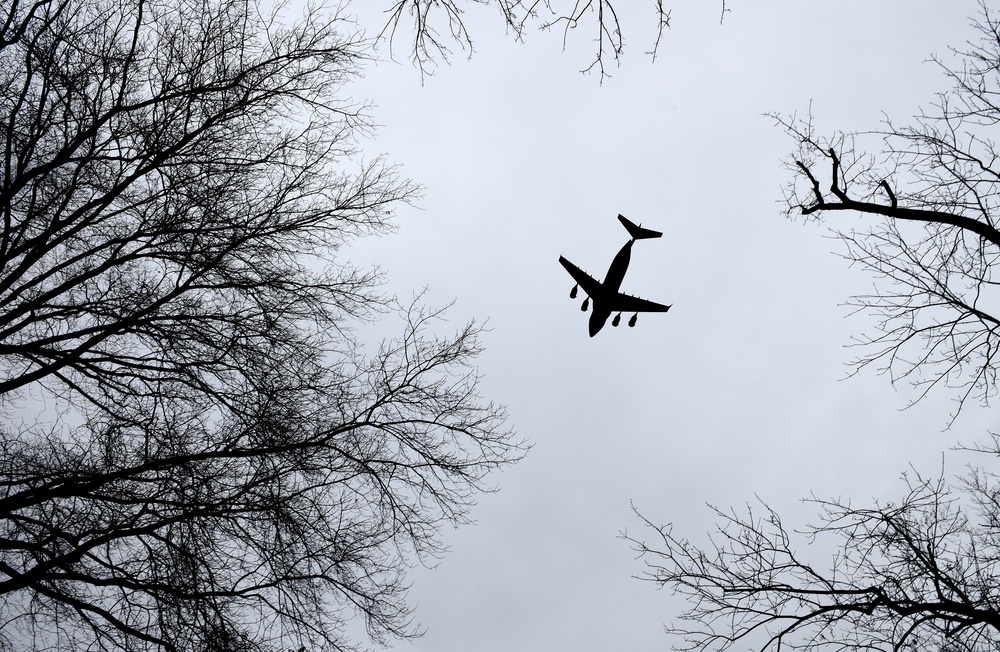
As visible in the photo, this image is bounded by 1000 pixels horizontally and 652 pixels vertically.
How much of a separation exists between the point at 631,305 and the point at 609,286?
85cm

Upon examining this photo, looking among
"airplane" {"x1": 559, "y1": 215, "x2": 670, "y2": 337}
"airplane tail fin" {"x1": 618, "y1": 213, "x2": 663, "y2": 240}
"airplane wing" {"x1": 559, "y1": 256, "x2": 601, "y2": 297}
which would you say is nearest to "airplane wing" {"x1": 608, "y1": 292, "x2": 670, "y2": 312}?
"airplane" {"x1": 559, "y1": 215, "x2": 670, "y2": 337}

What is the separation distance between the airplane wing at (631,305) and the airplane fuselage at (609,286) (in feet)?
0.58

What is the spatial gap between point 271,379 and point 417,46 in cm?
402

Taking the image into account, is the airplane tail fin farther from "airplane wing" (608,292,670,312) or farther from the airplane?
"airplane wing" (608,292,670,312)

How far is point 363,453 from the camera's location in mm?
7590

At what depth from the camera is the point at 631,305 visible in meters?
21.0

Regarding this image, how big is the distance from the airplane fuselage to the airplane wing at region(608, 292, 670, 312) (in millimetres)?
178

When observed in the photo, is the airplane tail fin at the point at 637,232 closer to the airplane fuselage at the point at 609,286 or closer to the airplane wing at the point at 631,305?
the airplane fuselage at the point at 609,286

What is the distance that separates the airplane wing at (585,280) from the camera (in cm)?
2102

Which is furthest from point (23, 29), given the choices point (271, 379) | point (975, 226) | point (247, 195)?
point (975, 226)

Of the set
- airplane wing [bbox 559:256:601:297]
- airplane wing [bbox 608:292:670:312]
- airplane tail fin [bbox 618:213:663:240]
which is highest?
airplane tail fin [bbox 618:213:663:240]

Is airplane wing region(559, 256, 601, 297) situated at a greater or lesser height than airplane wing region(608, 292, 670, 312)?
greater

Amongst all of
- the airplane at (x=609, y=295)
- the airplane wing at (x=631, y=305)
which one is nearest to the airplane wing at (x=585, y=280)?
the airplane at (x=609, y=295)

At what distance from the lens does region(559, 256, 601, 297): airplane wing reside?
68.9 ft
